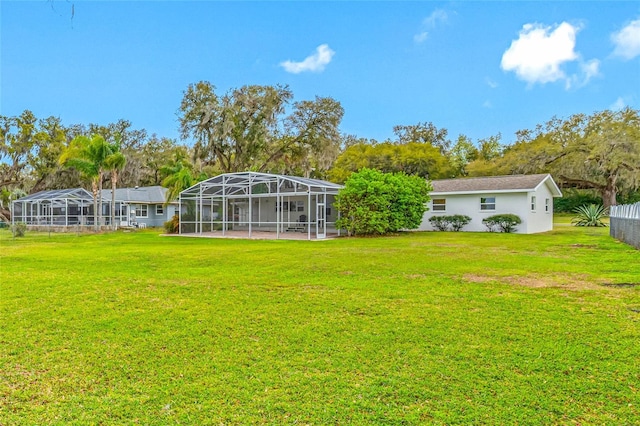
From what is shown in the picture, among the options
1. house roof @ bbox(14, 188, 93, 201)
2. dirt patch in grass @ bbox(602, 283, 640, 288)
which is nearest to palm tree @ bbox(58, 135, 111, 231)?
house roof @ bbox(14, 188, 93, 201)

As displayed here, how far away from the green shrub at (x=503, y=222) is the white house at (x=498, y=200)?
30 cm

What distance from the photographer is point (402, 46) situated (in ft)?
68.1

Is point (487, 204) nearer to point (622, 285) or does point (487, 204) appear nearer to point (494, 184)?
point (494, 184)

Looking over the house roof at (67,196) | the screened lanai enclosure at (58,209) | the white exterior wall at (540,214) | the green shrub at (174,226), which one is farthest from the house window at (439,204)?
the house roof at (67,196)

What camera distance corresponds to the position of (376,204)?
1781cm

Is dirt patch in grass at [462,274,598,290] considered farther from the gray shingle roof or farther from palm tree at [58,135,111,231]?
palm tree at [58,135,111,231]

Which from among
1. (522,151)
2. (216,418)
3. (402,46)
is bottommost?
(216,418)

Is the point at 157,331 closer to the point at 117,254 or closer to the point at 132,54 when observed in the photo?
the point at 117,254

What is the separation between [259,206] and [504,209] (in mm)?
12937

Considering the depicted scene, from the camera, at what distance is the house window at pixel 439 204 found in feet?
72.4

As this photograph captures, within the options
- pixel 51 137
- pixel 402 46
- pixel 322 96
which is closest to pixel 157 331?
pixel 402 46

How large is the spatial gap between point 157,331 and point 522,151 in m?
36.8

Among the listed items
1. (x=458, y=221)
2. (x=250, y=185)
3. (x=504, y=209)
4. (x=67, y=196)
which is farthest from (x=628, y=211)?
(x=67, y=196)

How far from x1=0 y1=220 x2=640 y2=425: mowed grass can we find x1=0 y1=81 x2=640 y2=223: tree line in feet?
75.4
